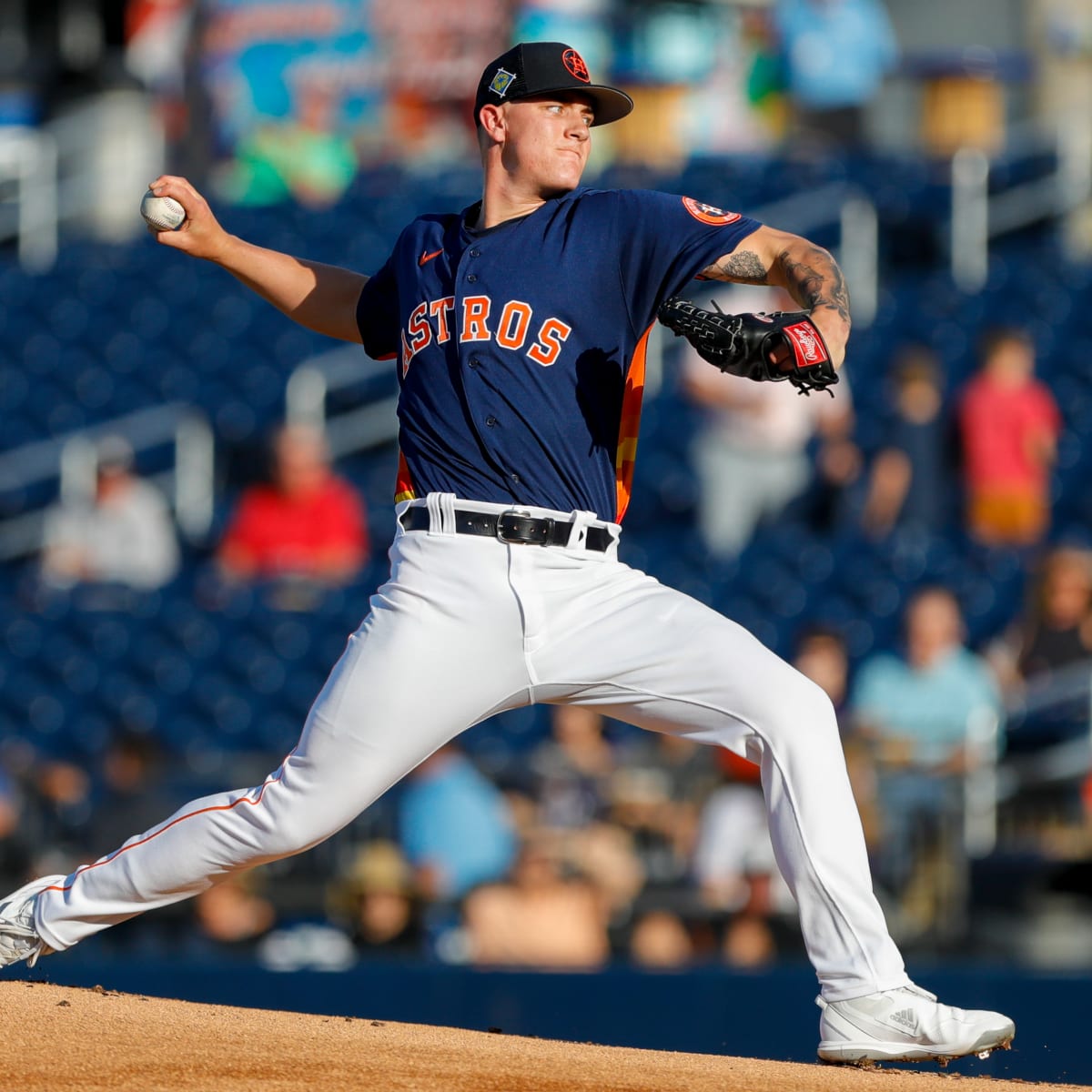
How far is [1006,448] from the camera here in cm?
797

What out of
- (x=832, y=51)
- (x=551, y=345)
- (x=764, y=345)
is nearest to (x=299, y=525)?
(x=551, y=345)

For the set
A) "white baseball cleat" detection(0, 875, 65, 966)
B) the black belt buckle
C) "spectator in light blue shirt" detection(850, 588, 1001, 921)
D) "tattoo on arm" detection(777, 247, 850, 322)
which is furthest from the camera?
"spectator in light blue shirt" detection(850, 588, 1001, 921)

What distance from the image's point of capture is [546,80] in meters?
3.62

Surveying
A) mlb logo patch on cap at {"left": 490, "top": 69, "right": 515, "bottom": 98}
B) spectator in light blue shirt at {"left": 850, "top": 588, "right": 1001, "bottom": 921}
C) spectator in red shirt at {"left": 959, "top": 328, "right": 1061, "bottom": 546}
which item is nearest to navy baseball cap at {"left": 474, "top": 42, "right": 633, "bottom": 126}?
mlb logo patch on cap at {"left": 490, "top": 69, "right": 515, "bottom": 98}

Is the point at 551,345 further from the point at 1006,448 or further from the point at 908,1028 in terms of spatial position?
the point at 1006,448

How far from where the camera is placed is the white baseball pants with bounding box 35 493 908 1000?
341cm

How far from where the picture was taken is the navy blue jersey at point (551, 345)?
353 centimetres

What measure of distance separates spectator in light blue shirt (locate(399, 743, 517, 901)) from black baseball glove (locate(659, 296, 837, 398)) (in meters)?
3.33

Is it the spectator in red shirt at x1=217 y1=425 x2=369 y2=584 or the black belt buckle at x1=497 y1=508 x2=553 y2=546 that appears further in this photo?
the spectator in red shirt at x1=217 y1=425 x2=369 y2=584

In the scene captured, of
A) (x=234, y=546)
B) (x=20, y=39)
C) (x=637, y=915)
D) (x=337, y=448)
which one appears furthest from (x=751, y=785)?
(x=20, y=39)

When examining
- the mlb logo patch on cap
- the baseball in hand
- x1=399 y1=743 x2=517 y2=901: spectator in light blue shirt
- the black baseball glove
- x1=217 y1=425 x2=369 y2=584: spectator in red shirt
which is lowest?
x1=399 y1=743 x2=517 y2=901: spectator in light blue shirt

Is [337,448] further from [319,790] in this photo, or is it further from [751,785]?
[319,790]

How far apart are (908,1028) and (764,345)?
1.24m

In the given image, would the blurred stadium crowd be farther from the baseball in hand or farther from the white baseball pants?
the baseball in hand
